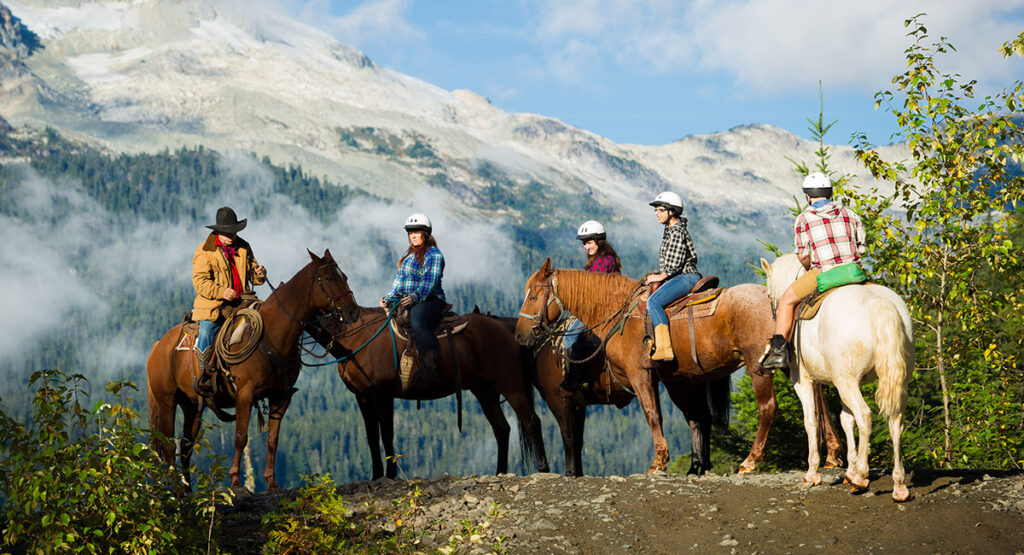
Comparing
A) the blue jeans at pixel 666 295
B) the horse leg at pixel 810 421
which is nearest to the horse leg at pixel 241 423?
the blue jeans at pixel 666 295

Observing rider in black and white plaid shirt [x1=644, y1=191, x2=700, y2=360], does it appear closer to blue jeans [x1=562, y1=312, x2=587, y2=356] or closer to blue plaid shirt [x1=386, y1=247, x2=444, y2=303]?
blue jeans [x1=562, y1=312, x2=587, y2=356]

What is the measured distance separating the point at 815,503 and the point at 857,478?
501mm

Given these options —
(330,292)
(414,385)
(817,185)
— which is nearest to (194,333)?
(330,292)

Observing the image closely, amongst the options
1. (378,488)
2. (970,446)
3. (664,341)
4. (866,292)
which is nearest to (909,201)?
(970,446)

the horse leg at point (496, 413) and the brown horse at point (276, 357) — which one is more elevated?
the brown horse at point (276, 357)

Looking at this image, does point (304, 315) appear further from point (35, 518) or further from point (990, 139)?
point (990, 139)

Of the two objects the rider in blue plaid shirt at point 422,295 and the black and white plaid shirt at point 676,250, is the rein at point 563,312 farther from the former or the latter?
the rider in blue plaid shirt at point 422,295

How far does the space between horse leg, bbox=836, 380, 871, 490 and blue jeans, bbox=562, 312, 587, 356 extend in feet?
16.6

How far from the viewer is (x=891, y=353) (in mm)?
8312

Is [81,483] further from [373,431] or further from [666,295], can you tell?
[666,295]

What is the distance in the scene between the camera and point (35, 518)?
24.6 ft

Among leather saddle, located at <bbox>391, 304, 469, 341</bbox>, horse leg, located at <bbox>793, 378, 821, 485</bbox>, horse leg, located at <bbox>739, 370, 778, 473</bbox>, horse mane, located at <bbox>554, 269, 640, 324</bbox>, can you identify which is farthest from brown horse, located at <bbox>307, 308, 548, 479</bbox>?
horse leg, located at <bbox>793, 378, 821, 485</bbox>

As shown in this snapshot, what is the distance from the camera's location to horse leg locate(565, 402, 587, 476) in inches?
541

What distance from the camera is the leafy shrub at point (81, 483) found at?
7195mm
